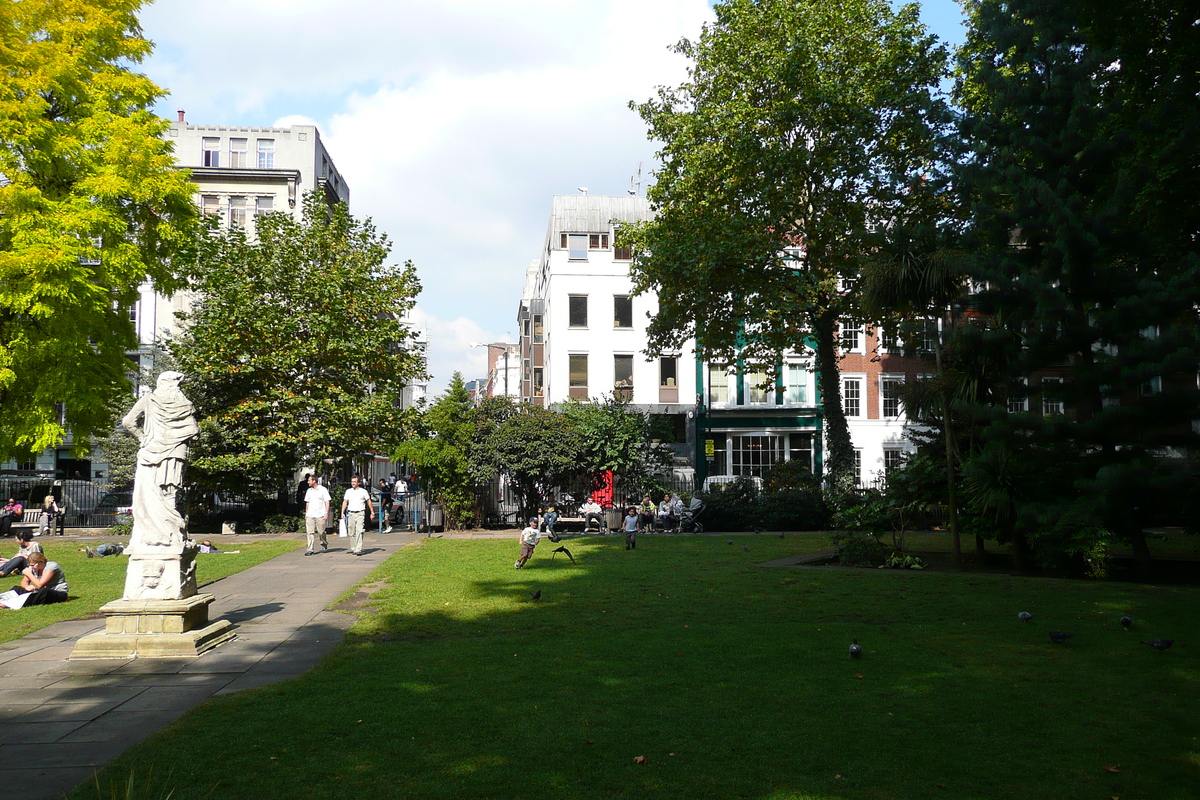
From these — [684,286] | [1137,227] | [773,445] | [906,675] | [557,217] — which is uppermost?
[557,217]

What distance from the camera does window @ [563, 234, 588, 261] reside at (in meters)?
43.6

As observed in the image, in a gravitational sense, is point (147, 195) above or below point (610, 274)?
below

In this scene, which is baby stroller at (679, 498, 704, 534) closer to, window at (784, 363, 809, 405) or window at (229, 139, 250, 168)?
window at (784, 363, 809, 405)

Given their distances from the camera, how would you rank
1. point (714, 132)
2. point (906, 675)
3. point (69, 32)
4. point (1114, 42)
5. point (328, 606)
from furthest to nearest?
point (714, 132), point (69, 32), point (1114, 42), point (328, 606), point (906, 675)

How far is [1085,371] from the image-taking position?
47.5 feet

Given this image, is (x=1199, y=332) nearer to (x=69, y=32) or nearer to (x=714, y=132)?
(x=714, y=132)

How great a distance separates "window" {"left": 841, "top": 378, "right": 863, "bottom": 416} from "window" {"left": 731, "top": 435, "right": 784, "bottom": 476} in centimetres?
371

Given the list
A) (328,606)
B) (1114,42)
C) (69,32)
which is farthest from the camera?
(69,32)

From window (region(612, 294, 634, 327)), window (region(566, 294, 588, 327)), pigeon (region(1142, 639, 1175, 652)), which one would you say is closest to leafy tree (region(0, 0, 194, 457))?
pigeon (region(1142, 639, 1175, 652))

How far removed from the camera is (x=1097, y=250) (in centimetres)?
1427

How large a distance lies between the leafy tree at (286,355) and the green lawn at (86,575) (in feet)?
13.2

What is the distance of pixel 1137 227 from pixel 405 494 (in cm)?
3346

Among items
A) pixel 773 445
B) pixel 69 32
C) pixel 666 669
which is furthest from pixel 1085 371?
pixel 773 445

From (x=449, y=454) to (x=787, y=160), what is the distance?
531 inches
